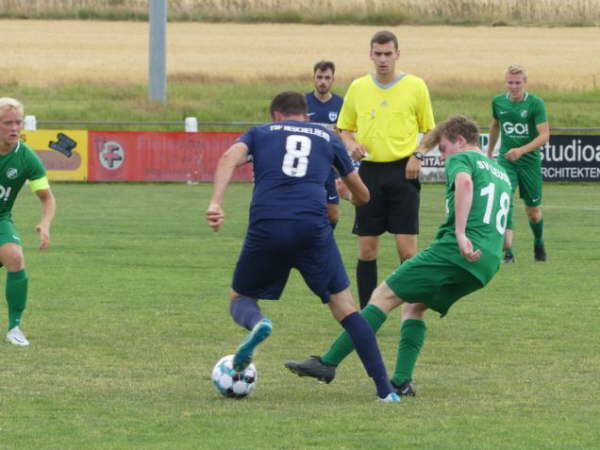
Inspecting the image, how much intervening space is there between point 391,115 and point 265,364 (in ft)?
8.04

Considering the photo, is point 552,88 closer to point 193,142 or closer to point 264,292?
point 193,142

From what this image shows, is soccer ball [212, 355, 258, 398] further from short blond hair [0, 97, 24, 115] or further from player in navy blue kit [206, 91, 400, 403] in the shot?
short blond hair [0, 97, 24, 115]

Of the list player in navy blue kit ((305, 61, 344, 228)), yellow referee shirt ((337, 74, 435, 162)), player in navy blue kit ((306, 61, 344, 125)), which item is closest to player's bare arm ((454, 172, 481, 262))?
yellow referee shirt ((337, 74, 435, 162))

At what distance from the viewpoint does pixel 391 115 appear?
10711 millimetres

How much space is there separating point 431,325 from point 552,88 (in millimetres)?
35937

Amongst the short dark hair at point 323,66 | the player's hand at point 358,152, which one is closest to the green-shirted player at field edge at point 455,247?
the player's hand at point 358,152

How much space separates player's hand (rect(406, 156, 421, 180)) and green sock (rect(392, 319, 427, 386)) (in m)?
2.54

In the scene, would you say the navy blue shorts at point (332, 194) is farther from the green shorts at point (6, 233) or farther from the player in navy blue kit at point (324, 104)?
the green shorts at point (6, 233)

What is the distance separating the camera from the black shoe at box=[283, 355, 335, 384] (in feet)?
27.0

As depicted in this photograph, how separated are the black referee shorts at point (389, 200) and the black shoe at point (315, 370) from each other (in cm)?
271

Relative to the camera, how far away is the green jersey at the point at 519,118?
15602mm

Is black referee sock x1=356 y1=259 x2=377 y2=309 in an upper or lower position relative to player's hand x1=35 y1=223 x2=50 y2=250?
lower

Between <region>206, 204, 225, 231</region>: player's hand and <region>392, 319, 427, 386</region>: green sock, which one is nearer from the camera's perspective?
<region>206, 204, 225, 231</region>: player's hand

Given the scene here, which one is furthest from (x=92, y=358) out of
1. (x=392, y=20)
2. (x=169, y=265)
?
(x=392, y=20)
